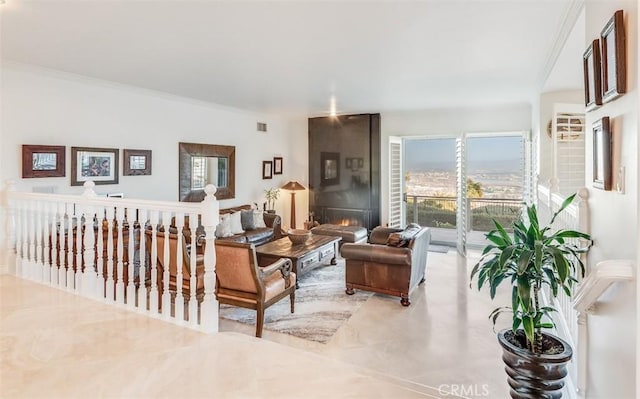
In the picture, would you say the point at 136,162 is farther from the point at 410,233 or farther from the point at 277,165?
the point at 410,233

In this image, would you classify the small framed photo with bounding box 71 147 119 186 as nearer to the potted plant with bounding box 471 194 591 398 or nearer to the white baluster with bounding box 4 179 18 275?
the white baluster with bounding box 4 179 18 275

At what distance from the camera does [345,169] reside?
26.8 feet

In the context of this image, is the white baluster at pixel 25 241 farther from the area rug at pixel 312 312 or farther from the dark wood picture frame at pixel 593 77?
the dark wood picture frame at pixel 593 77

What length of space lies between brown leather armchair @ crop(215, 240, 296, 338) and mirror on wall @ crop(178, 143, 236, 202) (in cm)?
292

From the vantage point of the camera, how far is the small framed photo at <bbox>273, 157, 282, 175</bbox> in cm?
817

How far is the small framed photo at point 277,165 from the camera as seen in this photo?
8.17 m

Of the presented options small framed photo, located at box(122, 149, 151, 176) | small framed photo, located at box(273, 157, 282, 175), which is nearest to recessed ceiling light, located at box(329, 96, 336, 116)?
small framed photo, located at box(273, 157, 282, 175)

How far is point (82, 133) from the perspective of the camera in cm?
462

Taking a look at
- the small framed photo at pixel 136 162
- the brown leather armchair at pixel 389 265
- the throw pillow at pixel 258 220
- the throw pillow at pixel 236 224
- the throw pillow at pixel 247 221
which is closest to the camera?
the brown leather armchair at pixel 389 265

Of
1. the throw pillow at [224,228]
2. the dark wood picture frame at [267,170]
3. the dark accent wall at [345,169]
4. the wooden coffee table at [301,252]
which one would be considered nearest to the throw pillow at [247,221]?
the throw pillow at [224,228]

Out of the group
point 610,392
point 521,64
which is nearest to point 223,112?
point 521,64

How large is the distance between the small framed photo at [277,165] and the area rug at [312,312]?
11.7 feet

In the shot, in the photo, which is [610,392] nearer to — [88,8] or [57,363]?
[57,363]

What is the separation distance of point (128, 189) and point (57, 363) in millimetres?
3375
